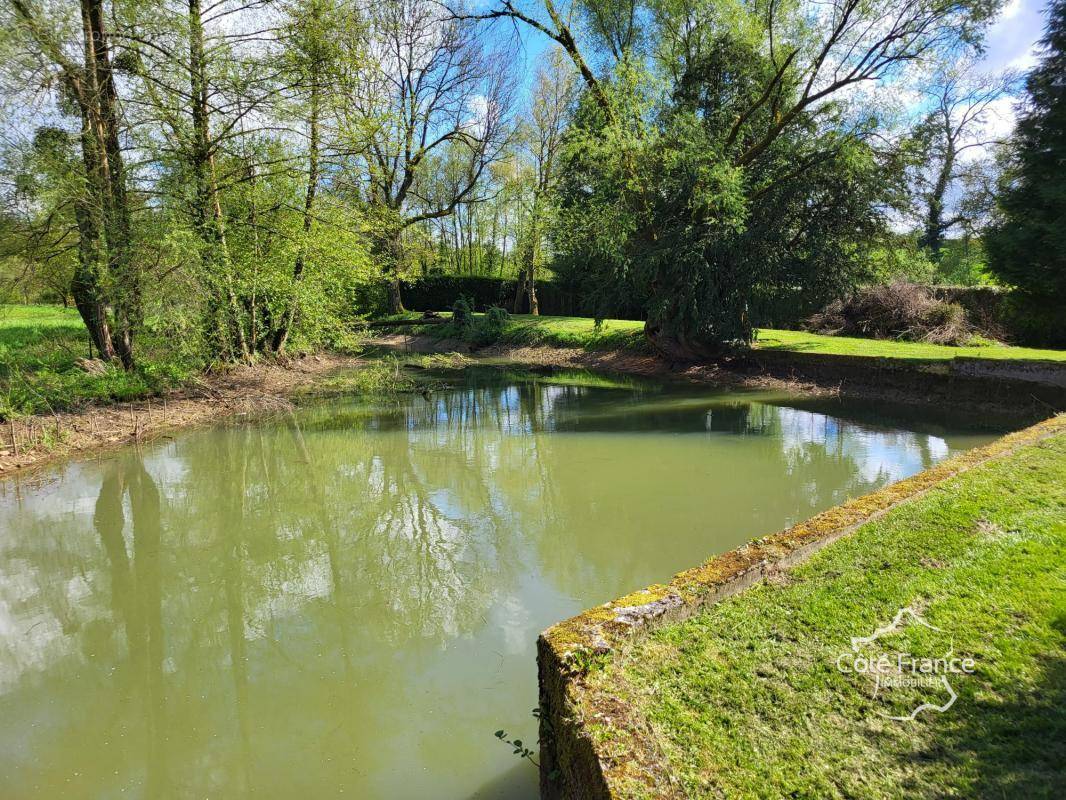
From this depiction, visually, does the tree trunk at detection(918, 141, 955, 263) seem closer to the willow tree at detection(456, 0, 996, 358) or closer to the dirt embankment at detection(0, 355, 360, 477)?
the willow tree at detection(456, 0, 996, 358)

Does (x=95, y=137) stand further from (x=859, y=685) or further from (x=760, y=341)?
(x=760, y=341)

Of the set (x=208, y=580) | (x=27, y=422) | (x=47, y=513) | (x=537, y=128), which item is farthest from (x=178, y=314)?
(x=537, y=128)

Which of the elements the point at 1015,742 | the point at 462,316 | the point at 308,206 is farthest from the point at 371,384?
the point at 1015,742

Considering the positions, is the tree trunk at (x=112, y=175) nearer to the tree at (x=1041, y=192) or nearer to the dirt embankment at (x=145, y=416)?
the dirt embankment at (x=145, y=416)

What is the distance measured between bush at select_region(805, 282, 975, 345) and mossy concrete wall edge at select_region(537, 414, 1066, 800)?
13.7 meters

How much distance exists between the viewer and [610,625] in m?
2.38

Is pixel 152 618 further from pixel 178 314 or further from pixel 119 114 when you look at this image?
pixel 119 114

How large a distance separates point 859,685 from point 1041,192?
37.3ft

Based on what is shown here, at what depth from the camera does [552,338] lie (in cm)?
1978

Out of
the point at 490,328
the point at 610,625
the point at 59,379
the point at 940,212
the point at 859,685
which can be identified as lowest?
the point at 859,685

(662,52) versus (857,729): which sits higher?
(662,52)

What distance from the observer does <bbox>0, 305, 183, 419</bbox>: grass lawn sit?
309 inches

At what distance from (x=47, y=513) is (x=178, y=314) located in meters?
4.99

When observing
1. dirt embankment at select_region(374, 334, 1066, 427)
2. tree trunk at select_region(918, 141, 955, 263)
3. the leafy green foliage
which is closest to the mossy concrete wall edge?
dirt embankment at select_region(374, 334, 1066, 427)
